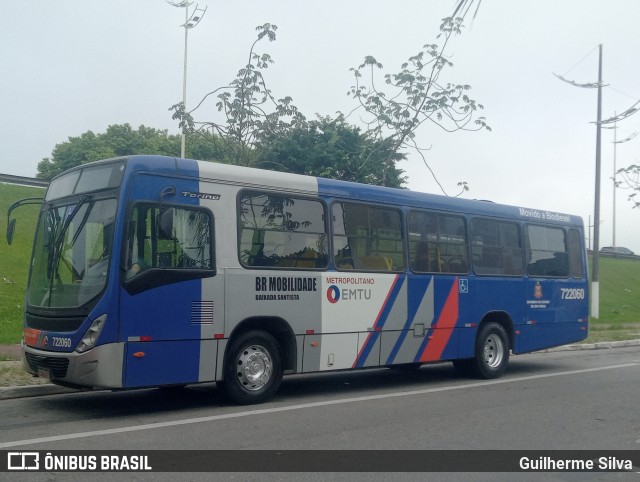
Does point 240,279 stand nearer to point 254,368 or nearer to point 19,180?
point 254,368

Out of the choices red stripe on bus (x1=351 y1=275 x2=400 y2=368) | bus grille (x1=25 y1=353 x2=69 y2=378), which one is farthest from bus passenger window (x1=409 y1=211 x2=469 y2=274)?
bus grille (x1=25 y1=353 x2=69 y2=378)

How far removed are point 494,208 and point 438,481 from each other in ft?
28.5

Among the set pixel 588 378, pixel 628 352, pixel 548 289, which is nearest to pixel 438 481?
pixel 588 378

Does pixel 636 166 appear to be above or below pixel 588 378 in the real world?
above

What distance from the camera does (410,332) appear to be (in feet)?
40.9

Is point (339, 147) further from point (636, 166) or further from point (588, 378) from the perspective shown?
point (636, 166)

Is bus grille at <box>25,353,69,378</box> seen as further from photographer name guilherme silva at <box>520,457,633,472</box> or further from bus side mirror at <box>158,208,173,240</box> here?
photographer name guilherme silva at <box>520,457,633,472</box>

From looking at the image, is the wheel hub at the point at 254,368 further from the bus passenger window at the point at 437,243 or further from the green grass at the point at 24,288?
the green grass at the point at 24,288

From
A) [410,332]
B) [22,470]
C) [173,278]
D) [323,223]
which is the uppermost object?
[323,223]

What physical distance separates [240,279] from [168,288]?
1.09 metres

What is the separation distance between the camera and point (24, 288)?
19.6 metres

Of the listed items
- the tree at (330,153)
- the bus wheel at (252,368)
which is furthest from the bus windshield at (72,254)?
the tree at (330,153)

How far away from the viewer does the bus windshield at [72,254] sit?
916cm

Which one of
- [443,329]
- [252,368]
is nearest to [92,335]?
[252,368]
